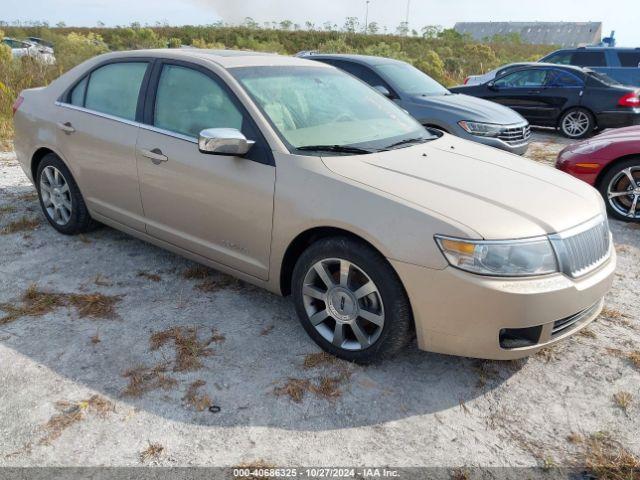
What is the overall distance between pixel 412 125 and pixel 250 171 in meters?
1.44

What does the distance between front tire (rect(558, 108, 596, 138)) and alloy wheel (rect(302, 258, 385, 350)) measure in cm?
968

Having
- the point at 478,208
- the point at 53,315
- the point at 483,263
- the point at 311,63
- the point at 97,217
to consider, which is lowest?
the point at 53,315

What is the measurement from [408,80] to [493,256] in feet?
19.8

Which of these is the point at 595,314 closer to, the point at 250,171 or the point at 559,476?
the point at 559,476

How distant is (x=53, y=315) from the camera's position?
3537 millimetres

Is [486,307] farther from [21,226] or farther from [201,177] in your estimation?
[21,226]

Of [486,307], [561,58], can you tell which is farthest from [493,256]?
[561,58]

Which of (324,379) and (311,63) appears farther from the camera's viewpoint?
(311,63)

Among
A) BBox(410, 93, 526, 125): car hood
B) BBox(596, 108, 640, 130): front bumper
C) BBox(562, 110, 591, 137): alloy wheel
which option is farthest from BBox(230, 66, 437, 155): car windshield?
BBox(562, 110, 591, 137): alloy wheel

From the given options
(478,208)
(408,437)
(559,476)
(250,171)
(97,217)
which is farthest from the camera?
(97,217)

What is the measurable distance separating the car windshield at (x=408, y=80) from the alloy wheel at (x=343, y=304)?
5.32 m

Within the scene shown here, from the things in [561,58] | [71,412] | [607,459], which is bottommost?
[71,412]

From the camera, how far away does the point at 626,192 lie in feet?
18.8

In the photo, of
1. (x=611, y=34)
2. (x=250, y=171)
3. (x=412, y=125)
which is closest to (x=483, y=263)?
(x=250, y=171)
